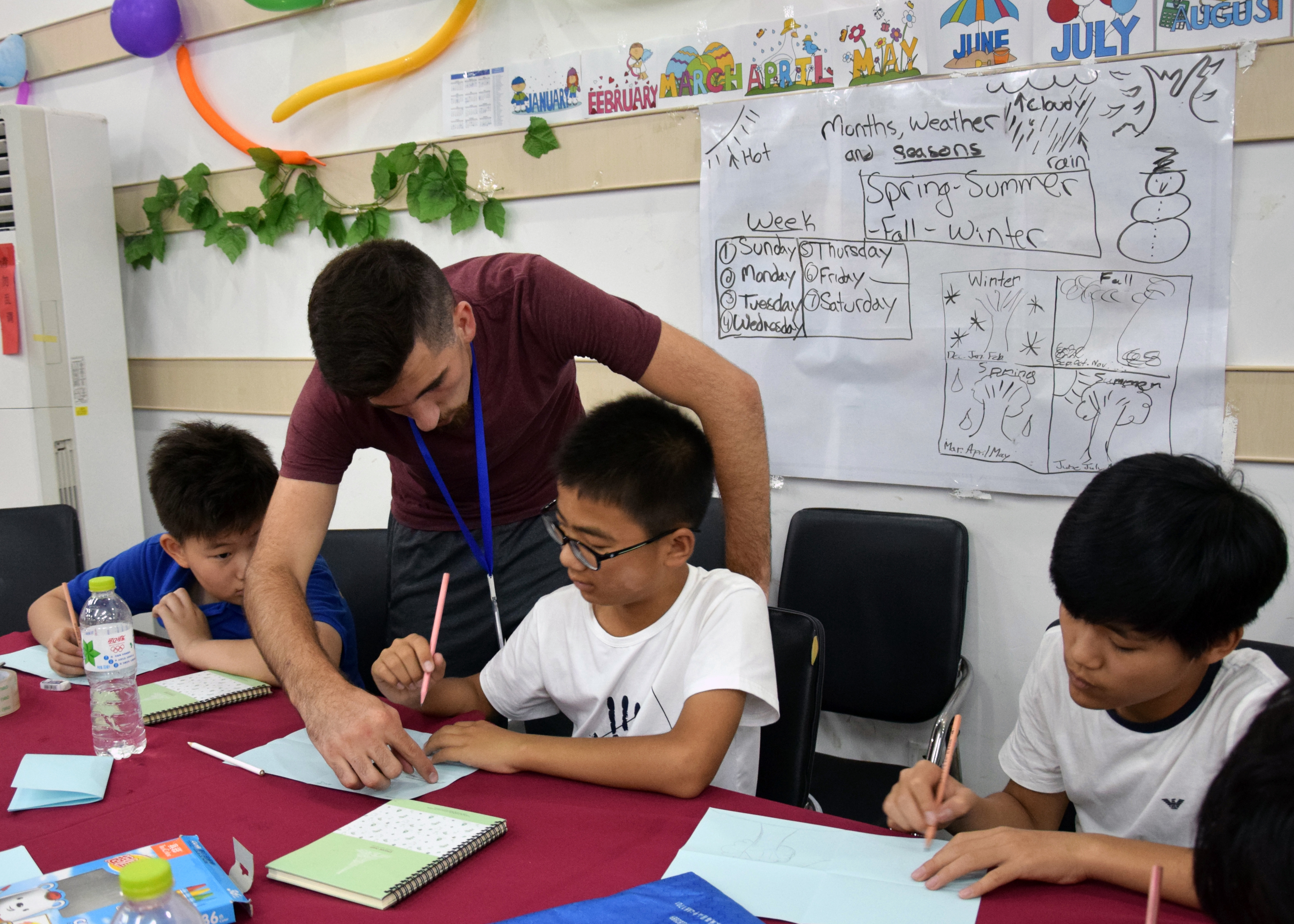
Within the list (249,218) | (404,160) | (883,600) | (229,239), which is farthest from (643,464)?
(229,239)

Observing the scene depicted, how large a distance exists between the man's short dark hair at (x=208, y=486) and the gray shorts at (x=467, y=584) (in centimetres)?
33

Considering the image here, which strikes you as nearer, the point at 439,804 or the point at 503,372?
the point at 439,804

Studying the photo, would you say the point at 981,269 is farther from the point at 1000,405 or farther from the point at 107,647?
the point at 107,647

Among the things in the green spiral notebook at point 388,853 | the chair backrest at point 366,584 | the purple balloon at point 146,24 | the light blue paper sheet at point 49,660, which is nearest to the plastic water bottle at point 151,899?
the green spiral notebook at point 388,853

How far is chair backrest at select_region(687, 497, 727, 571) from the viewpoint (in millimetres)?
2592

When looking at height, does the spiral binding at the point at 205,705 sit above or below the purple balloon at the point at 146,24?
below

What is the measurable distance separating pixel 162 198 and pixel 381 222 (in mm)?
1183

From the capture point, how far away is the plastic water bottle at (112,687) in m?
1.42

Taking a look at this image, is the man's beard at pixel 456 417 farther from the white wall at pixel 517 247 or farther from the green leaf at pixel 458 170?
the green leaf at pixel 458 170

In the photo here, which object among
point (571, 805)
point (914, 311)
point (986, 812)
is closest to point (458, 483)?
point (571, 805)

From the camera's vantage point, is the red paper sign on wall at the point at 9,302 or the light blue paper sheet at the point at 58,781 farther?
the red paper sign on wall at the point at 9,302

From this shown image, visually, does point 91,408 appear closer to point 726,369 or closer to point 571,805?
point 726,369

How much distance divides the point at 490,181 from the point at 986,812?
2520mm

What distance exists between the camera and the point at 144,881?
0.73 meters
